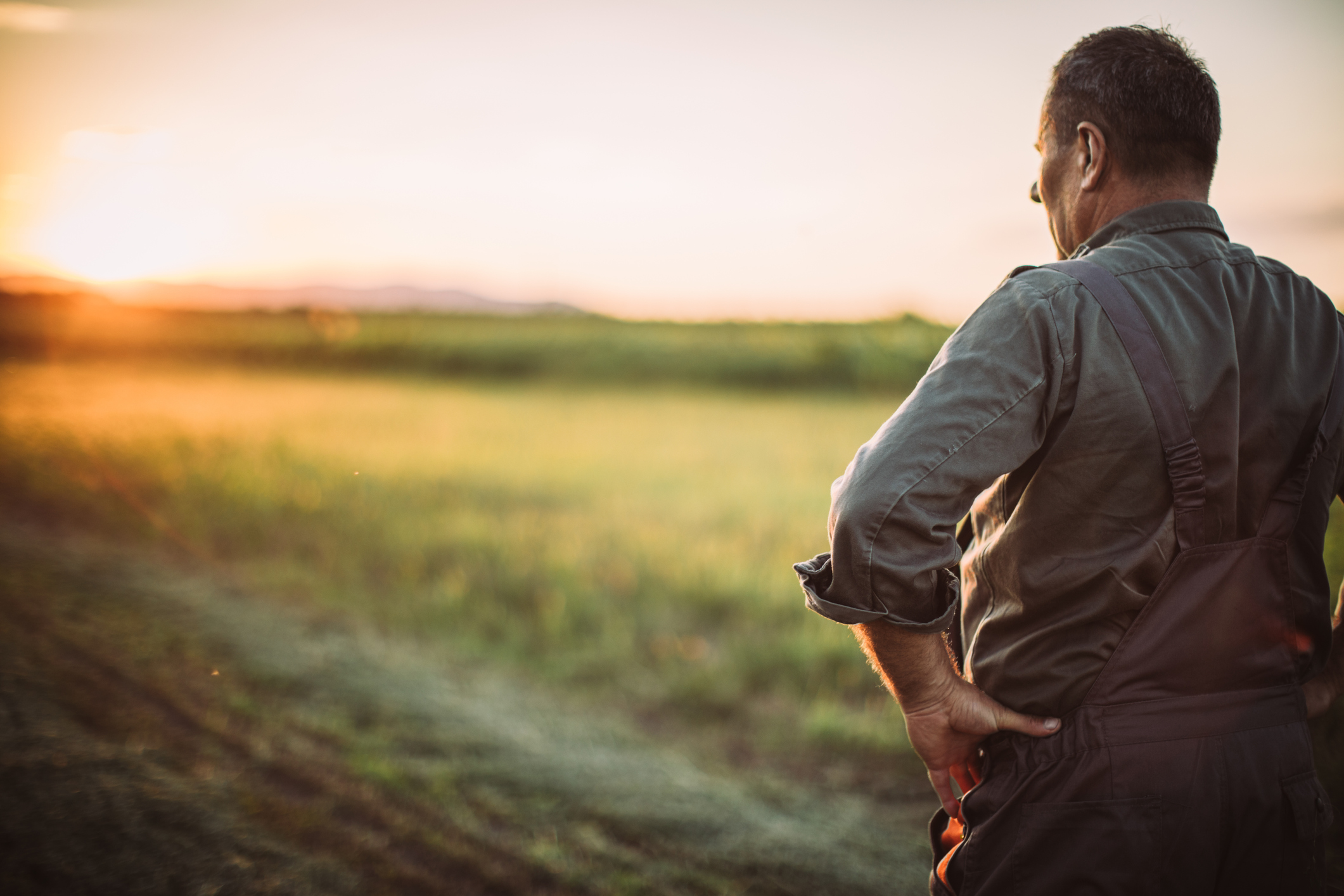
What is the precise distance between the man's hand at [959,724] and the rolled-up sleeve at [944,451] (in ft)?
0.86

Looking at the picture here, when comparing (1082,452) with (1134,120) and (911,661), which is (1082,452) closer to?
(911,661)

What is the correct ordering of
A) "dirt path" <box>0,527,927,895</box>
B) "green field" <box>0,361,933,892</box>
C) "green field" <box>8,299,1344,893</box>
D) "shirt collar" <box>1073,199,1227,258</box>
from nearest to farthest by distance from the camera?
"shirt collar" <box>1073,199,1227,258</box> < "dirt path" <box>0,527,927,895</box> < "green field" <box>8,299,1344,893</box> < "green field" <box>0,361,933,892</box>

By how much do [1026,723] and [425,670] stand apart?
12.7 ft

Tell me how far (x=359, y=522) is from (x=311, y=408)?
5.95 meters

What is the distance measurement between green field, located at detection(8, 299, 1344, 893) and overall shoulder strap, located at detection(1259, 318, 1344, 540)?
1974mm

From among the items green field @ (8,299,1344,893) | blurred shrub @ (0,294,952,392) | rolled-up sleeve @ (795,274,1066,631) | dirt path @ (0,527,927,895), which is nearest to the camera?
rolled-up sleeve @ (795,274,1066,631)

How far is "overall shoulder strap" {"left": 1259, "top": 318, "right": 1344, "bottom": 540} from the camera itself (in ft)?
4.33

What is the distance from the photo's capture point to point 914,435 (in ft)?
4.04

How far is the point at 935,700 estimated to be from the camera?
1.43m

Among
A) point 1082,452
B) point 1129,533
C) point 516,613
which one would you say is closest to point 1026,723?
point 1129,533

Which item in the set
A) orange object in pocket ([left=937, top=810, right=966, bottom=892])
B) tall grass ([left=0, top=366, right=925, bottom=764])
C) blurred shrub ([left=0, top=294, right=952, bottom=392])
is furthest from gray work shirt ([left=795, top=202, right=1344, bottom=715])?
blurred shrub ([left=0, top=294, right=952, bottom=392])

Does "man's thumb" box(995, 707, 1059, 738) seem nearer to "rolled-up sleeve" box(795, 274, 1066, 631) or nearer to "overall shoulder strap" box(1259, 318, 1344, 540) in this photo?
"rolled-up sleeve" box(795, 274, 1066, 631)

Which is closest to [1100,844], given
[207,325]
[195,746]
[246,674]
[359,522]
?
[195,746]

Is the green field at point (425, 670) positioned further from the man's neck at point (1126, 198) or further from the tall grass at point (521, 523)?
the man's neck at point (1126, 198)
